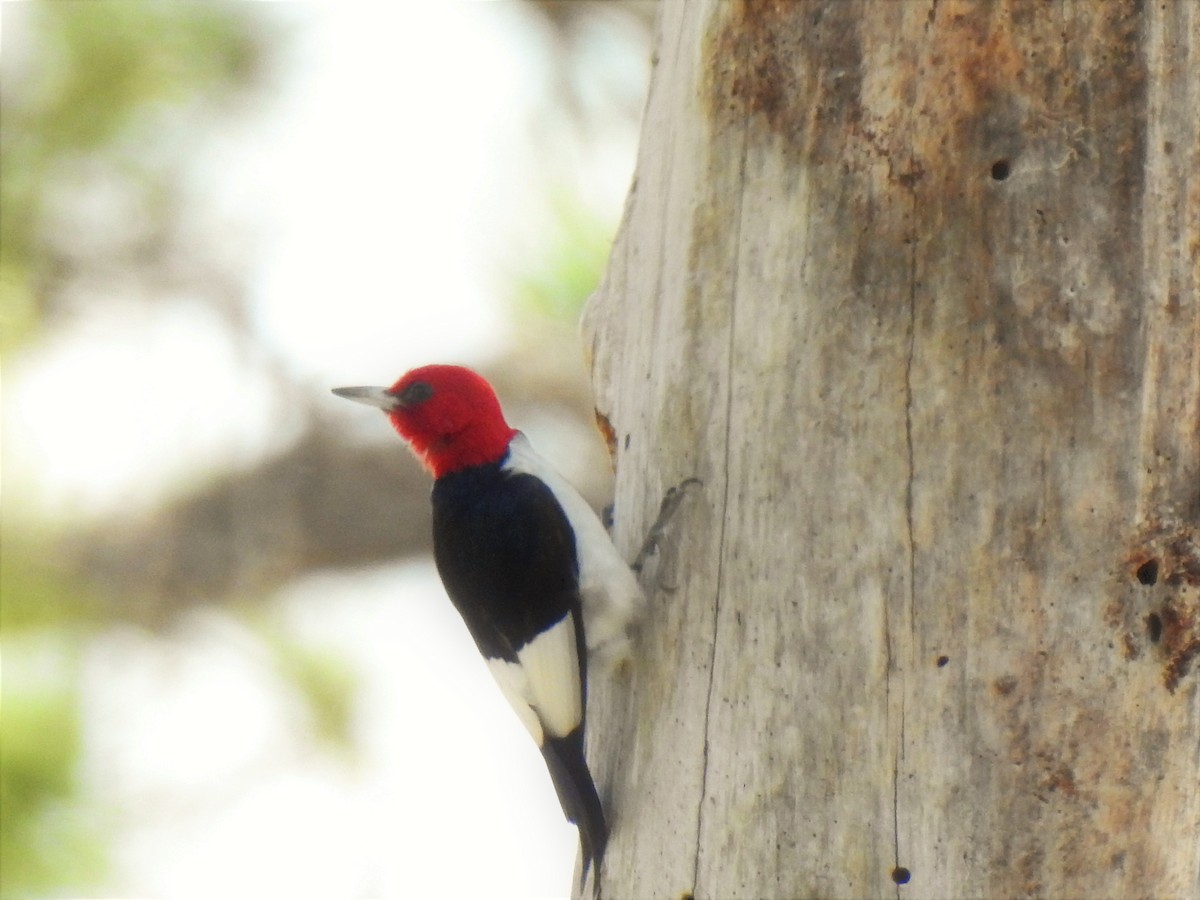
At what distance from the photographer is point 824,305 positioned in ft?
6.08

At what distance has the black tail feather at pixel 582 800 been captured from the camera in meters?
2.02

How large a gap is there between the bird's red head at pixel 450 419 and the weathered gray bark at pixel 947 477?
918mm

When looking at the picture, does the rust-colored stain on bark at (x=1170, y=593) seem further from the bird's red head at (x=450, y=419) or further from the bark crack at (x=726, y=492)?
the bird's red head at (x=450, y=419)

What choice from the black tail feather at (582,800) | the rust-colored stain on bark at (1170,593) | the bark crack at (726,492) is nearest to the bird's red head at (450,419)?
the black tail feather at (582,800)

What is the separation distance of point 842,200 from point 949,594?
1.86 ft

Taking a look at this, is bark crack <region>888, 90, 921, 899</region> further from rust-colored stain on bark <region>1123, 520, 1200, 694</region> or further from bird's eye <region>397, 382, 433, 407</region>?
bird's eye <region>397, 382, 433, 407</region>

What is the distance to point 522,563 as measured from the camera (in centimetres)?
255

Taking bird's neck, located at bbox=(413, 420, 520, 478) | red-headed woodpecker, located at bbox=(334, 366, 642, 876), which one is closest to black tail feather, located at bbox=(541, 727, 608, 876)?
red-headed woodpecker, located at bbox=(334, 366, 642, 876)

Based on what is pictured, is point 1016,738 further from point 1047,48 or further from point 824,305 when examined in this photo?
point 1047,48

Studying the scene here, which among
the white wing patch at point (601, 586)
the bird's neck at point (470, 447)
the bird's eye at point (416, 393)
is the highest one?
the bird's eye at point (416, 393)

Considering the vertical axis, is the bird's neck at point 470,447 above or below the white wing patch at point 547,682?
above

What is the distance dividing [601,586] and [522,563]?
0.34m

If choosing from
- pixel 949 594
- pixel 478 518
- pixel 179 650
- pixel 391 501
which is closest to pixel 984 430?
pixel 949 594

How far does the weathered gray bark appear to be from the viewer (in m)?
1.68
